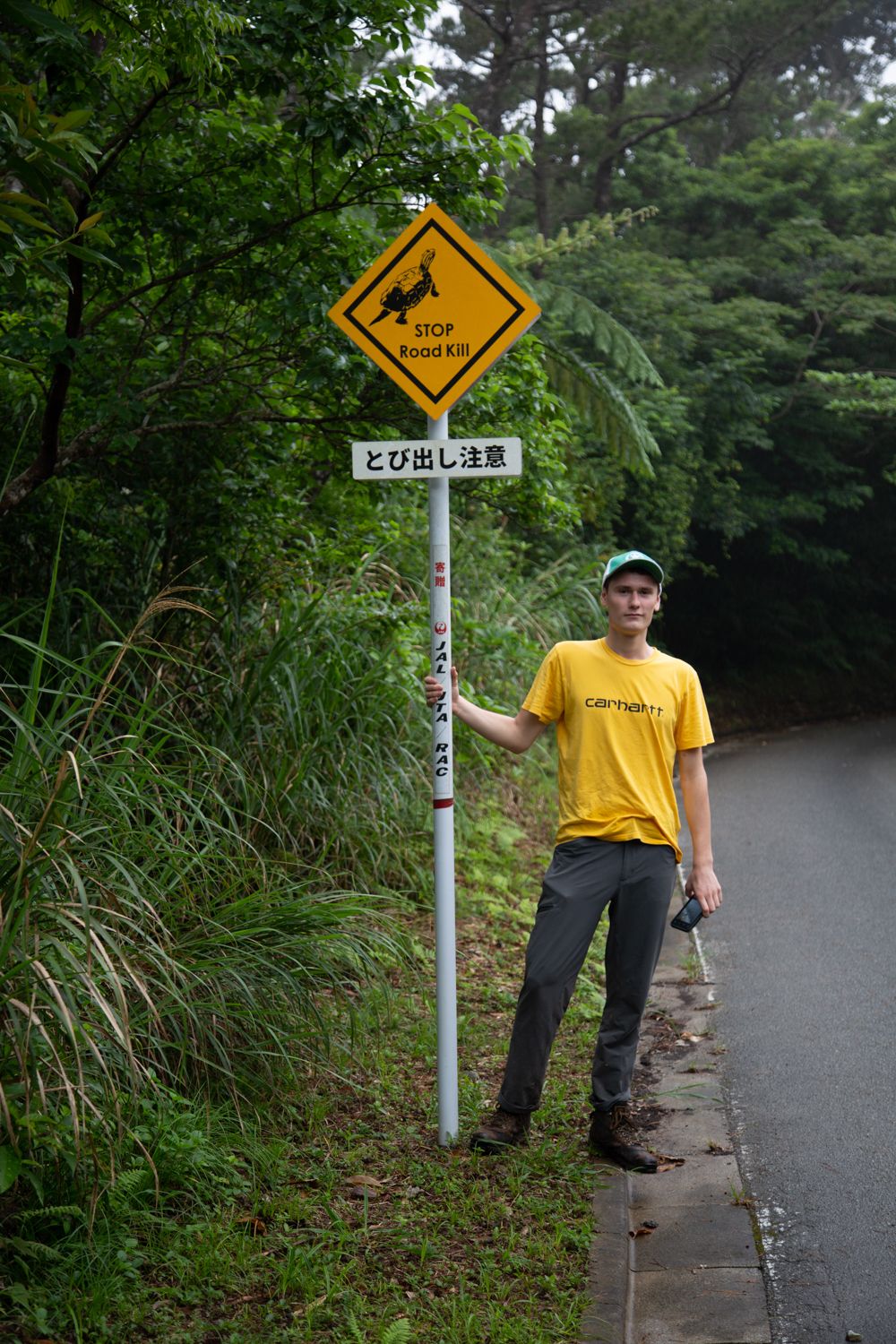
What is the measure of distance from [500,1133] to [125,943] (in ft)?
4.78

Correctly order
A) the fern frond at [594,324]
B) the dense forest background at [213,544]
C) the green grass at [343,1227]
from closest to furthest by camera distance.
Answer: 1. the green grass at [343,1227]
2. the dense forest background at [213,544]
3. the fern frond at [594,324]

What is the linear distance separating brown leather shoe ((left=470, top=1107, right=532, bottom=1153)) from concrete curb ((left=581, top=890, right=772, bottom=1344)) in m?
0.32

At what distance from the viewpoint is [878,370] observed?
72.9 feet

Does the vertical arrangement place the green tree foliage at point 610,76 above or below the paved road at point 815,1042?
above

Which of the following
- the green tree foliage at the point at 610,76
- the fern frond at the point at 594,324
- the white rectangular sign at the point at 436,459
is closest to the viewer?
the white rectangular sign at the point at 436,459

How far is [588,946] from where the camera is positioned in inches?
194

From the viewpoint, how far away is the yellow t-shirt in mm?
4926

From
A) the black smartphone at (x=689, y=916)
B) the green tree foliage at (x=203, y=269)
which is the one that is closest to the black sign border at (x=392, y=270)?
the green tree foliage at (x=203, y=269)

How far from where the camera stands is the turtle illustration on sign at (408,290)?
4.88 metres

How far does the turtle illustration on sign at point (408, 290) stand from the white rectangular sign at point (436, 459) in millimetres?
465

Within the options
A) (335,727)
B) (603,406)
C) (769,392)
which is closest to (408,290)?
(335,727)

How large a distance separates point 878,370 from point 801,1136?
19048mm

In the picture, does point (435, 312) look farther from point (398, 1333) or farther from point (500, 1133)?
point (398, 1333)

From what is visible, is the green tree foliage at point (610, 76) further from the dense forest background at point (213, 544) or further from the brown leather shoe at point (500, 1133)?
the brown leather shoe at point (500, 1133)
